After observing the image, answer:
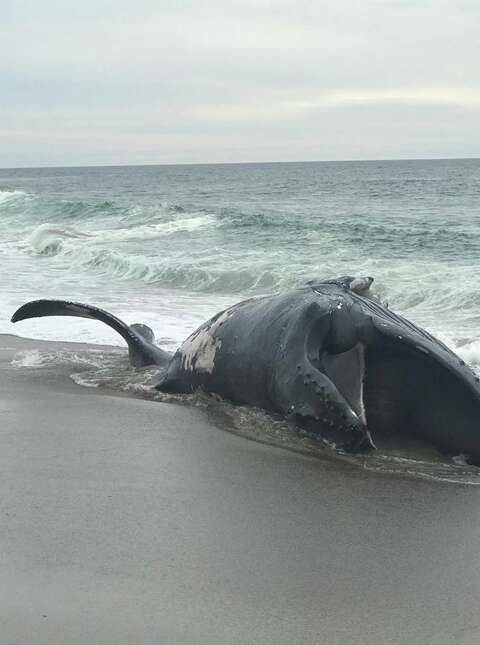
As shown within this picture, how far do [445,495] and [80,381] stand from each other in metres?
3.47

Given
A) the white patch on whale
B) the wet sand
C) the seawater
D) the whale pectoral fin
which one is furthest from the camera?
the seawater

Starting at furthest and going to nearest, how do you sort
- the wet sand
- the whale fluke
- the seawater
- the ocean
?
1. the ocean
2. the seawater
3. the whale fluke
4. the wet sand

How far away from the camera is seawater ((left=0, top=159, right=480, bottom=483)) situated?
299 inches

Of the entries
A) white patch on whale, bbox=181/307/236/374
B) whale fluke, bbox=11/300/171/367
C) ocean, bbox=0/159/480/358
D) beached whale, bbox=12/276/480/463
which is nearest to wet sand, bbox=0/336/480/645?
beached whale, bbox=12/276/480/463

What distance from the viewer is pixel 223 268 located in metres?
16.4

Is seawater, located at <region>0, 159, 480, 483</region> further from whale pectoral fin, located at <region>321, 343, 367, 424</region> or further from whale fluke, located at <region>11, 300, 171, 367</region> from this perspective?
whale pectoral fin, located at <region>321, 343, 367, 424</region>

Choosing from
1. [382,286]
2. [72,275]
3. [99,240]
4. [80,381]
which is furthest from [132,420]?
[99,240]

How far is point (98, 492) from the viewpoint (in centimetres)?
423

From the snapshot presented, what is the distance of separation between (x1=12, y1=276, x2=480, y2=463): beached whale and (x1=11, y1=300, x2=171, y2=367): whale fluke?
1638 millimetres

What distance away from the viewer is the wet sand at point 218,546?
9.64 ft

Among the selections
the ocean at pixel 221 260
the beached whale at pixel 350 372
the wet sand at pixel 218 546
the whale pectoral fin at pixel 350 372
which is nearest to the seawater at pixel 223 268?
the ocean at pixel 221 260

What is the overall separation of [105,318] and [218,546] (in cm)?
382

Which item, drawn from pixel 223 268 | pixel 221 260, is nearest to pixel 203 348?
pixel 223 268

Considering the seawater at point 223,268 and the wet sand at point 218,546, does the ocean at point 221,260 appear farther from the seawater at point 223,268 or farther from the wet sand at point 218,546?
the wet sand at point 218,546
